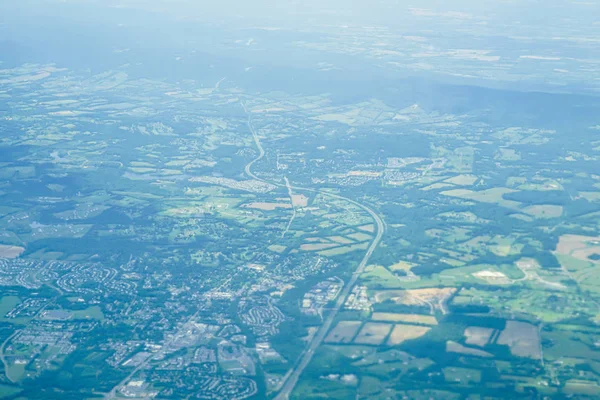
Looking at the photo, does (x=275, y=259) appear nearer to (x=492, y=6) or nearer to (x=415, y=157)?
(x=415, y=157)

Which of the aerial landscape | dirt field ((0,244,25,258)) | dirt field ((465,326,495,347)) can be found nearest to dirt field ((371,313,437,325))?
the aerial landscape

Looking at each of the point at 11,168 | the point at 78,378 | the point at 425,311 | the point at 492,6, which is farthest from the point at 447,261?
the point at 492,6

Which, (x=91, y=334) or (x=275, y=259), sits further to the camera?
(x=275, y=259)

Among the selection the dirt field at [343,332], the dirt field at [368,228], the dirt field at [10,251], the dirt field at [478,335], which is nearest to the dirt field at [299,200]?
the dirt field at [368,228]

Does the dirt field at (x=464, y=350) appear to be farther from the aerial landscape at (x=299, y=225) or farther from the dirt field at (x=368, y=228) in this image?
the dirt field at (x=368, y=228)

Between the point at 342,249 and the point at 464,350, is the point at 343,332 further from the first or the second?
the point at 342,249
